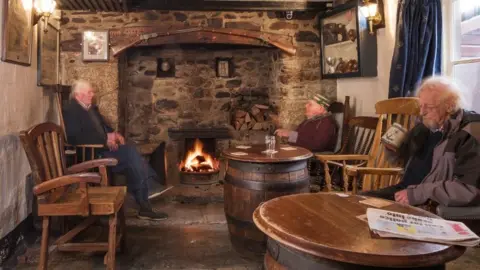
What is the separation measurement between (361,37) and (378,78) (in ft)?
1.59

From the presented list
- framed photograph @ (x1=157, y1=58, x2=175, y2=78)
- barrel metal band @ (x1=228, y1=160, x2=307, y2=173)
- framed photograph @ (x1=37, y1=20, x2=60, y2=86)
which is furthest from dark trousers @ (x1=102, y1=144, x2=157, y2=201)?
framed photograph @ (x1=157, y1=58, x2=175, y2=78)

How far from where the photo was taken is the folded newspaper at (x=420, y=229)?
1.37 meters

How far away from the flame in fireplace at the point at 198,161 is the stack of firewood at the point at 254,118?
55 centimetres

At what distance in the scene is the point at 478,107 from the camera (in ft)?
10.0

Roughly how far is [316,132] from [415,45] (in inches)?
56.5

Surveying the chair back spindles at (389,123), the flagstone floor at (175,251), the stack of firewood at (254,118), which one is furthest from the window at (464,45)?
the stack of firewood at (254,118)

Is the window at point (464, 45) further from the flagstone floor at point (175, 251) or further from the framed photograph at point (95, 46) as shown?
the framed photograph at point (95, 46)

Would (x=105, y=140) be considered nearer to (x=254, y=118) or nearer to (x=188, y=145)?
(x=188, y=145)

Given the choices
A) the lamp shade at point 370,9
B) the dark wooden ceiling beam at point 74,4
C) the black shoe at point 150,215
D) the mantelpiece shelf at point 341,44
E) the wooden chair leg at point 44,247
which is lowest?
the black shoe at point 150,215

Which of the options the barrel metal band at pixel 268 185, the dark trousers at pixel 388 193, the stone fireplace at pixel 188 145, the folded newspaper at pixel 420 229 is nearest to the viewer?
the folded newspaper at pixel 420 229

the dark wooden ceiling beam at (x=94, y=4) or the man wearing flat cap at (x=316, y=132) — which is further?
the man wearing flat cap at (x=316, y=132)

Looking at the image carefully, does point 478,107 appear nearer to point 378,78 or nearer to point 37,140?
point 378,78

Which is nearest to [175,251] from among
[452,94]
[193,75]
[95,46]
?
[452,94]

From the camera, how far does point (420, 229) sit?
4.80 ft
